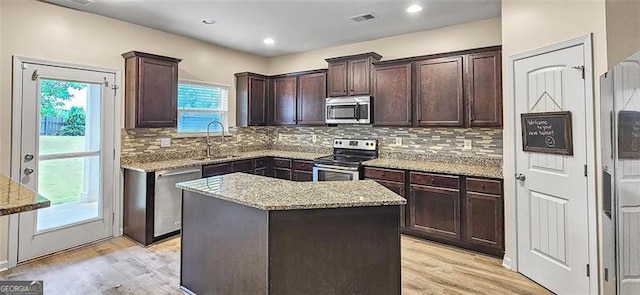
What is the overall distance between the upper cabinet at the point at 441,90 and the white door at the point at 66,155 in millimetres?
3381

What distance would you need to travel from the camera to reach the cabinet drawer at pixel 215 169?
426 cm

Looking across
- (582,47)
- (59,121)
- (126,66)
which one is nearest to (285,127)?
(126,66)

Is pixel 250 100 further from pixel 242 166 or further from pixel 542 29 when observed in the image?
pixel 542 29

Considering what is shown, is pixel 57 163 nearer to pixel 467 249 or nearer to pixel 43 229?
pixel 43 229

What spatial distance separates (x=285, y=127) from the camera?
5.88 m

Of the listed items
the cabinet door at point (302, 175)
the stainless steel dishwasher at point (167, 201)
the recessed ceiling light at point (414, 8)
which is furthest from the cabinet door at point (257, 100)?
the recessed ceiling light at point (414, 8)

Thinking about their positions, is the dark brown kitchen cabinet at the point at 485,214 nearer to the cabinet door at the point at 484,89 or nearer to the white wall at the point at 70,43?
the cabinet door at the point at 484,89

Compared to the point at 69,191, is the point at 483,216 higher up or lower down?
lower down

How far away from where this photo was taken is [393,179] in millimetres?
3998

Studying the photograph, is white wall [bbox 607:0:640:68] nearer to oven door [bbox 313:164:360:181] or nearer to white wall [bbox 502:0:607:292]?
white wall [bbox 502:0:607:292]

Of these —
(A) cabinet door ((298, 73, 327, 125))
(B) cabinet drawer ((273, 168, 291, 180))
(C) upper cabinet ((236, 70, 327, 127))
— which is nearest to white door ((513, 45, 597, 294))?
(A) cabinet door ((298, 73, 327, 125))

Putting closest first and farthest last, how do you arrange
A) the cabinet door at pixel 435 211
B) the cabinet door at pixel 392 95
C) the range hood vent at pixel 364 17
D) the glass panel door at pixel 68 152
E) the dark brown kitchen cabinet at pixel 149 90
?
the glass panel door at pixel 68 152, the cabinet door at pixel 435 211, the range hood vent at pixel 364 17, the dark brown kitchen cabinet at pixel 149 90, the cabinet door at pixel 392 95

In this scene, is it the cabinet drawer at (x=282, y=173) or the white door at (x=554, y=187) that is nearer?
the white door at (x=554, y=187)

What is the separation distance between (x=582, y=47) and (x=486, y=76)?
1.19 metres
